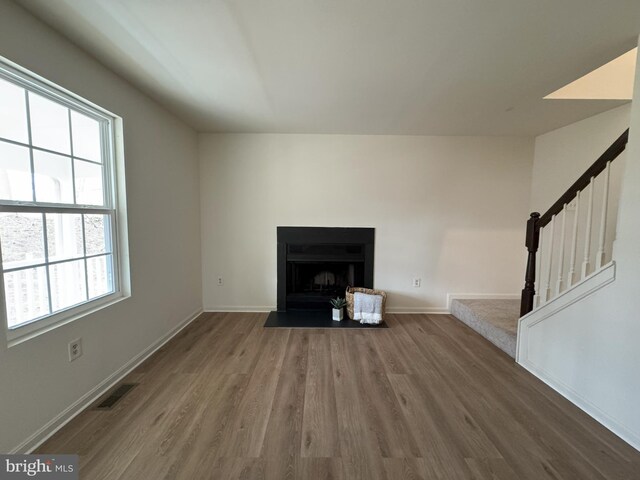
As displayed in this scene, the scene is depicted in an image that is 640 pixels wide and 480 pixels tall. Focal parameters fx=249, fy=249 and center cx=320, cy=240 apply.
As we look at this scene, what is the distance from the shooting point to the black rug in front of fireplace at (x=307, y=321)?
9.74 feet

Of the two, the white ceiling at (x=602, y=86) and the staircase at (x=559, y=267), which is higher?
the white ceiling at (x=602, y=86)

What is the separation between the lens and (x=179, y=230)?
2.83 m

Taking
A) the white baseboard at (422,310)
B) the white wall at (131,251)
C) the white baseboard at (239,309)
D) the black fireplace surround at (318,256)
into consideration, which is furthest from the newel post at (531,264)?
the white wall at (131,251)

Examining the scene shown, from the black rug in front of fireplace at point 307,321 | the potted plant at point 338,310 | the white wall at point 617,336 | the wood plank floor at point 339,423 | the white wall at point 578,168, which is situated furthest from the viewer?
the potted plant at point 338,310

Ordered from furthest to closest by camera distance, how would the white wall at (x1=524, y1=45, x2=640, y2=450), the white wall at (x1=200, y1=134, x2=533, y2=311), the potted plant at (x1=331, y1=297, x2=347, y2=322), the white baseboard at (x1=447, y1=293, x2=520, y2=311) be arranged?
the white baseboard at (x1=447, y1=293, x2=520, y2=311), the white wall at (x1=200, y1=134, x2=533, y2=311), the potted plant at (x1=331, y1=297, x2=347, y2=322), the white wall at (x1=524, y1=45, x2=640, y2=450)

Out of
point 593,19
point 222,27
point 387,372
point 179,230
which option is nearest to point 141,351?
point 179,230

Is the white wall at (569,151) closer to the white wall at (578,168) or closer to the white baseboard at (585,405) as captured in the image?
the white wall at (578,168)

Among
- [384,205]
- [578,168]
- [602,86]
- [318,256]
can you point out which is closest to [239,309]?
[318,256]

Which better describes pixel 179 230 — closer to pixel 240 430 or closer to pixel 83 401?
pixel 83 401

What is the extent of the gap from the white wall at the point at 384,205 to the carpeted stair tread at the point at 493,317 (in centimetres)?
20

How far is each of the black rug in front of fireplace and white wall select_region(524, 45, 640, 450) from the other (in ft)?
5.43

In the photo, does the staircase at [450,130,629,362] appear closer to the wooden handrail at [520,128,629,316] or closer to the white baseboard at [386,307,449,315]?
the wooden handrail at [520,128,629,316]

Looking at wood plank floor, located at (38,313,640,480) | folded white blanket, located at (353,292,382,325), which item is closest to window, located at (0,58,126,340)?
wood plank floor, located at (38,313,640,480)

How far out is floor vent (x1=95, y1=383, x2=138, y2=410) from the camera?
1.66 meters
